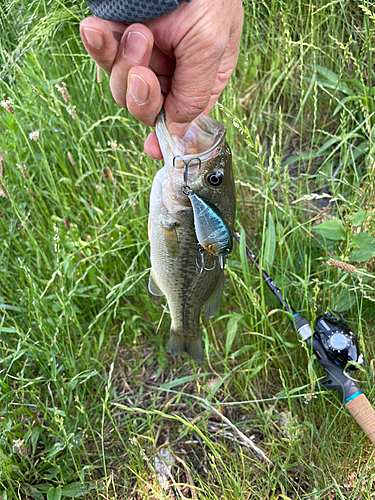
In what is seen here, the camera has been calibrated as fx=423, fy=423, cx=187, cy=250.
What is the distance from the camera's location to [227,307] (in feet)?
9.31

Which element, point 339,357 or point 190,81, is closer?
point 190,81

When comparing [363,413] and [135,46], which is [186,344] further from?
[135,46]

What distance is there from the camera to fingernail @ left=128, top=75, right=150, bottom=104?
1553 millimetres

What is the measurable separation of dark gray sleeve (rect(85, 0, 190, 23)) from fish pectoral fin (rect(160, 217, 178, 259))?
774 millimetres

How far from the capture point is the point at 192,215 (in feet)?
5.90

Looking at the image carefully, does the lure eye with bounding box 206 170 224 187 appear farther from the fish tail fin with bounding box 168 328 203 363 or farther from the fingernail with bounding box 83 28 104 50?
the fish tail fin with bounding box 168 328 203 363

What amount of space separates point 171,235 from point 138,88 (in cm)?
62

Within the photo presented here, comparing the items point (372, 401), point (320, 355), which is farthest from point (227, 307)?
point (372, 401)

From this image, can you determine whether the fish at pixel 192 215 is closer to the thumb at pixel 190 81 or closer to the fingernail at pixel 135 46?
the thumb at pixel 190 81

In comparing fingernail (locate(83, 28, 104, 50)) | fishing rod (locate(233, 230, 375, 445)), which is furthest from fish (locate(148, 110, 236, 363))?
fishing rod (locate(233, 230, 375, 445))

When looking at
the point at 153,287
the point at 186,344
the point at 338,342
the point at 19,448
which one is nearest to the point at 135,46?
the point at 153,287

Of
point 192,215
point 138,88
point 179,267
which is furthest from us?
point 179,267

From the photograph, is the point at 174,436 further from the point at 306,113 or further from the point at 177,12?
the point at 306,113

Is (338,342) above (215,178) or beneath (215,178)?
beneath
